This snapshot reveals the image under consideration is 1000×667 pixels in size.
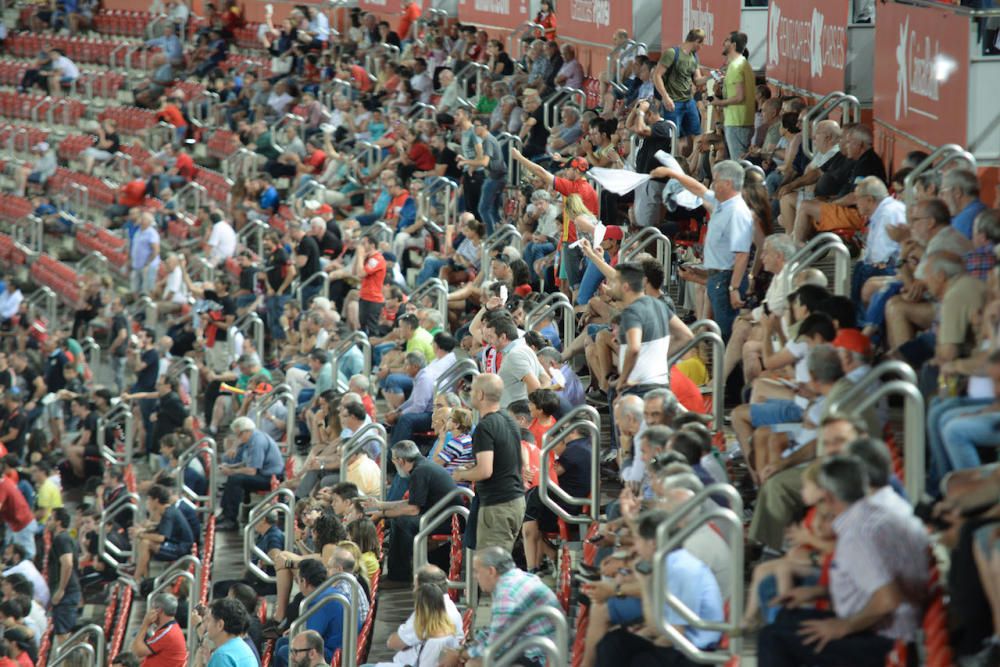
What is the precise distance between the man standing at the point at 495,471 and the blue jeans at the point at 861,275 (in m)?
2.22

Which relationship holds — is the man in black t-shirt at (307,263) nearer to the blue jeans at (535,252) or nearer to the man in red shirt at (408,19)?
the blue jeans at (535,252)

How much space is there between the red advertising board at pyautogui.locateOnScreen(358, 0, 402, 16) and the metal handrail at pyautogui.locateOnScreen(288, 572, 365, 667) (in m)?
21.4

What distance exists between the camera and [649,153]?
14117 millimetres

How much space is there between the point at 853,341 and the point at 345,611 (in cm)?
344

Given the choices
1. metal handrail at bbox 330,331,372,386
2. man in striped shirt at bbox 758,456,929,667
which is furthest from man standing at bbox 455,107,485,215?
man in striped shirt at bbox 758,456,929,667

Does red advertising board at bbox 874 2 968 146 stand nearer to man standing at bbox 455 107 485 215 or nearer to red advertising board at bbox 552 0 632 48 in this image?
man standing at bbox 455 107 485 215

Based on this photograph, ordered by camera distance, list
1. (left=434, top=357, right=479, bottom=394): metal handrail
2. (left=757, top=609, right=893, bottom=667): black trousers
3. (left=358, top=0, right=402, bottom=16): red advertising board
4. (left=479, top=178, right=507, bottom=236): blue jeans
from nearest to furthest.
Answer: (left=757, top=609, right=893, bottom=667): black trousers
(left=434, top=357, right=479, bottom=394): metal handrail
(left=479, top=178, right=507, bottom=236): blue jeans
(left=358, top=0, right=402, bottom=16): red advertising board

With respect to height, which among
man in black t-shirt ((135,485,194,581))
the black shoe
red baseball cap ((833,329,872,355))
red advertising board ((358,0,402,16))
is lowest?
the black shoe

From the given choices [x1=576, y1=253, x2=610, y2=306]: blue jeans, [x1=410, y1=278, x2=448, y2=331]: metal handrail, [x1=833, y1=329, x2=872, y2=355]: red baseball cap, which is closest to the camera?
[x1=833, y1=329, x2=872, y2=355]: red baseball cap

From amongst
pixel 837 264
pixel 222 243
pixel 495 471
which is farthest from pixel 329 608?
pixel 222 243

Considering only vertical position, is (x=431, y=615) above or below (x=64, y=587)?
above

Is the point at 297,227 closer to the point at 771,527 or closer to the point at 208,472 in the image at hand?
the point at 208,472

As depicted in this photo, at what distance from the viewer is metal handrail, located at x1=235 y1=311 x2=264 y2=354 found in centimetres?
1733

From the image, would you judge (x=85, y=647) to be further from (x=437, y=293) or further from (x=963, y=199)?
(x=963, y=199)
